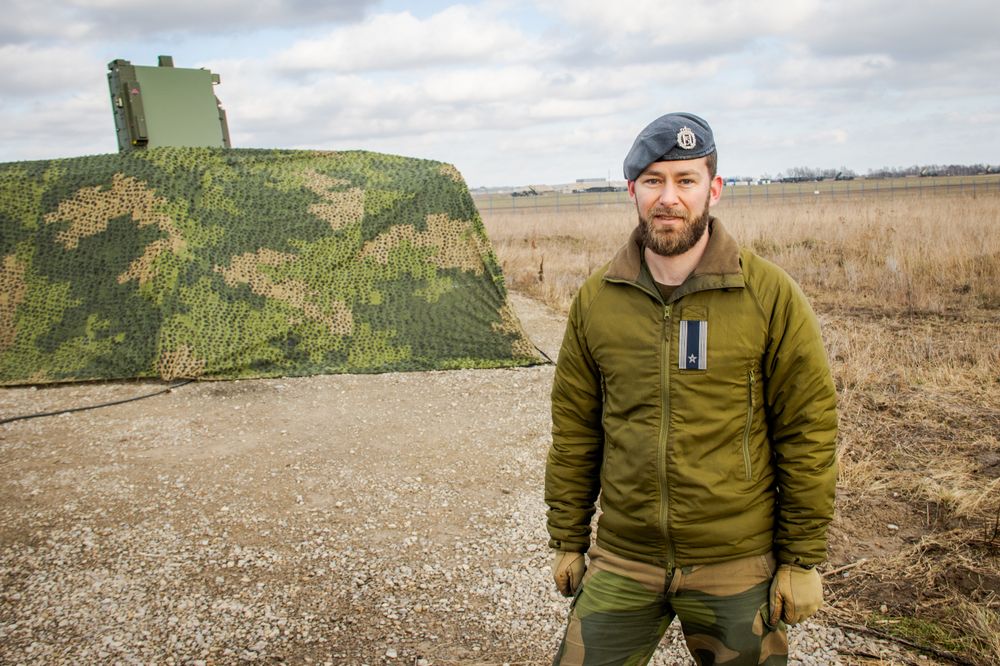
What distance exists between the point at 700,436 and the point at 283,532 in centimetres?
281

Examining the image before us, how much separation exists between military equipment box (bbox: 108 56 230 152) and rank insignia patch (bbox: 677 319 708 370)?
22.5 ft

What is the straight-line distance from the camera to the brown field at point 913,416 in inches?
130

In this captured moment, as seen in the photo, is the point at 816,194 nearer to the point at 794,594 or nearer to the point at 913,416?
the point at 913,416

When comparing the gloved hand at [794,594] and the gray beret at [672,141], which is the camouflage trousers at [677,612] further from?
the gray beret at [672,141]

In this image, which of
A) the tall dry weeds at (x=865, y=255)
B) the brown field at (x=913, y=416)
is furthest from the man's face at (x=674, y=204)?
the tall dry weeds at (x=865, y=255)

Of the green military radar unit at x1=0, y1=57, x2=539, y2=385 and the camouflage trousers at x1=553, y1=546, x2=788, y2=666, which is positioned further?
the green military radar unit at x1=0, y1=57, x2=539, y2=385

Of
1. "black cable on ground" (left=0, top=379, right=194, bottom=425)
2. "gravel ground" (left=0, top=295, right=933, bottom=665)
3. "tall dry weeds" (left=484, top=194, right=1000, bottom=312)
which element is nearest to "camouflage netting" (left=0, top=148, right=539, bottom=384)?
"black cable on ground" (left=0, top=379, right=194, bottom=425)

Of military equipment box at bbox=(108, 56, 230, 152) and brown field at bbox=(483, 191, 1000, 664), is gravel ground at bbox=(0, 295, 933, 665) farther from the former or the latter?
military equipment box at bbox=(108, 56, 230, 152)

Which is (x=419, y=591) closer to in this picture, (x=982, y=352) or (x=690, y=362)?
(x=690, y=362)

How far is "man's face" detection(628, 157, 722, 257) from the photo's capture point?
77.5 inches

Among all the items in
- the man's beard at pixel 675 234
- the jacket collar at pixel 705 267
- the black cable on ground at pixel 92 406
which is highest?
the man's beard at pixel 675 234

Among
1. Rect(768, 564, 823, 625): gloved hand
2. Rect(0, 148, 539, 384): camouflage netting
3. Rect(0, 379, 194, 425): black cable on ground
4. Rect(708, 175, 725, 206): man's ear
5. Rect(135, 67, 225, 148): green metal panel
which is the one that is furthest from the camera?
Rect(135, 67, 225, 148): green metal panel

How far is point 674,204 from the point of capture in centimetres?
197

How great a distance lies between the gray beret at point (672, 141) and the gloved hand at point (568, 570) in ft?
3.35
